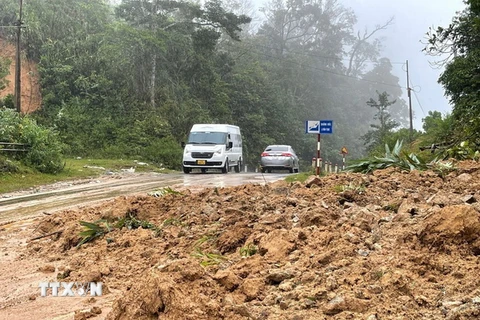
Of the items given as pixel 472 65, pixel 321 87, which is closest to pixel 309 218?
pixel 472 65

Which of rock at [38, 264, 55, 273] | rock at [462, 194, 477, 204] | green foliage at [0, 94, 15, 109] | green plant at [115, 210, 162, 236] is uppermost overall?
green foliage at [0, 94, 15, 109]

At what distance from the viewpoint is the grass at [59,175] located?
1691cm

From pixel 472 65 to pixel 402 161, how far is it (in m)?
12.4

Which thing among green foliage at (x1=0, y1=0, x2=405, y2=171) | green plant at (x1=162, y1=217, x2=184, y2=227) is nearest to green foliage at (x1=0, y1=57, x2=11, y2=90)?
green foliage at (x1=0, y1=0, x2=405, y2=171)

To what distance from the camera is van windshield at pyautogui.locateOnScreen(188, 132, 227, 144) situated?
77.7ft

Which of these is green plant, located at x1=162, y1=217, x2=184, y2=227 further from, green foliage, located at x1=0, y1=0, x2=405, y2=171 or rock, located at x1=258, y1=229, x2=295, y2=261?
green foliage, located at x1=0, y1=0, x2=405, y2=171

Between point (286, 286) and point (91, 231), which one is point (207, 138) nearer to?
point (91, 231)

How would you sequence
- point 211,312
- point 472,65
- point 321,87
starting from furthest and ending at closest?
1. point 321,87
2. point 472,65
3. point 211,312

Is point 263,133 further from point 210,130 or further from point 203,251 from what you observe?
point 203,251

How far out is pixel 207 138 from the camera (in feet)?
77.9

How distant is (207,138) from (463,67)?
455 inches

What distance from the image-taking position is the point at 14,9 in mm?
35812

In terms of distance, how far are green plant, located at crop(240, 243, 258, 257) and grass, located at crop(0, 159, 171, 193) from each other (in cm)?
1299

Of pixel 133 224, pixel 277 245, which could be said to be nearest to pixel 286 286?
pixel 277 245
